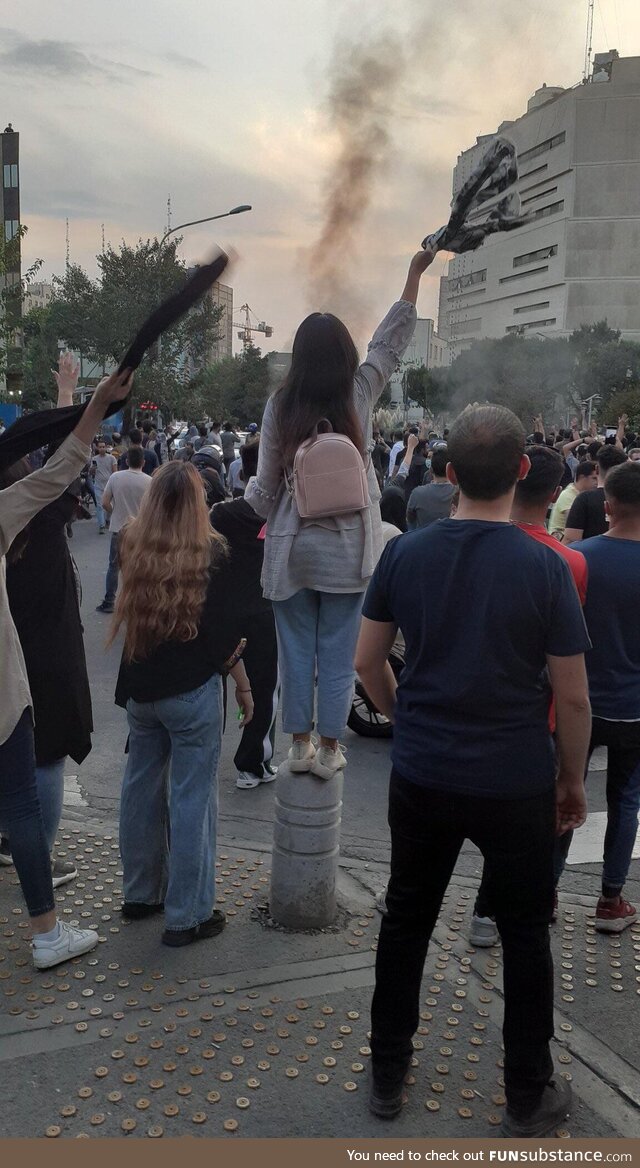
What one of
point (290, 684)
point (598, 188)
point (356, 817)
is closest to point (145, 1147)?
point (290, 684)

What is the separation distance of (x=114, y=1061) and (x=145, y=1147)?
410mm

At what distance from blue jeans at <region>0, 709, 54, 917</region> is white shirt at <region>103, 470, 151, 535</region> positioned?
6.66 meters

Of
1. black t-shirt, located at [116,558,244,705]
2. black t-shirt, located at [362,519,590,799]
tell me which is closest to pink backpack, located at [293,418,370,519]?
black t-shirt, located at [116,558,244,705]

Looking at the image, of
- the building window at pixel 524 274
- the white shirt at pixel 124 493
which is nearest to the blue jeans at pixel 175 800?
the white shirt at pixel 124 493

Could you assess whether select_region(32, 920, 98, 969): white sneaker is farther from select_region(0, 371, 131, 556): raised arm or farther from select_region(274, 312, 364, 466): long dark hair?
select_region(274, 312, 364, 466): long dark hair

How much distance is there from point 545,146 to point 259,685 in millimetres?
135117

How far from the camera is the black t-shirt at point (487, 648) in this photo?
2.55m

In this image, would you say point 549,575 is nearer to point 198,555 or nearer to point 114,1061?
point 198,555

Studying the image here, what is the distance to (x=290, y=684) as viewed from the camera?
12.9ft

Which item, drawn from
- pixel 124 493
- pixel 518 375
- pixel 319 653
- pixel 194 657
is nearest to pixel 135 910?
pixel 194 657

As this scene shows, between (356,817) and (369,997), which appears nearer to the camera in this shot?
(369,997)

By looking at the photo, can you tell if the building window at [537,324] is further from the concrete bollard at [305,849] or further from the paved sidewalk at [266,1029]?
the paved sidewalk at [266,1029]

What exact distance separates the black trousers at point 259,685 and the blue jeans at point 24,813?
7.78 ft

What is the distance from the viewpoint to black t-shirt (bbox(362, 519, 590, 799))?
2.55 metres
